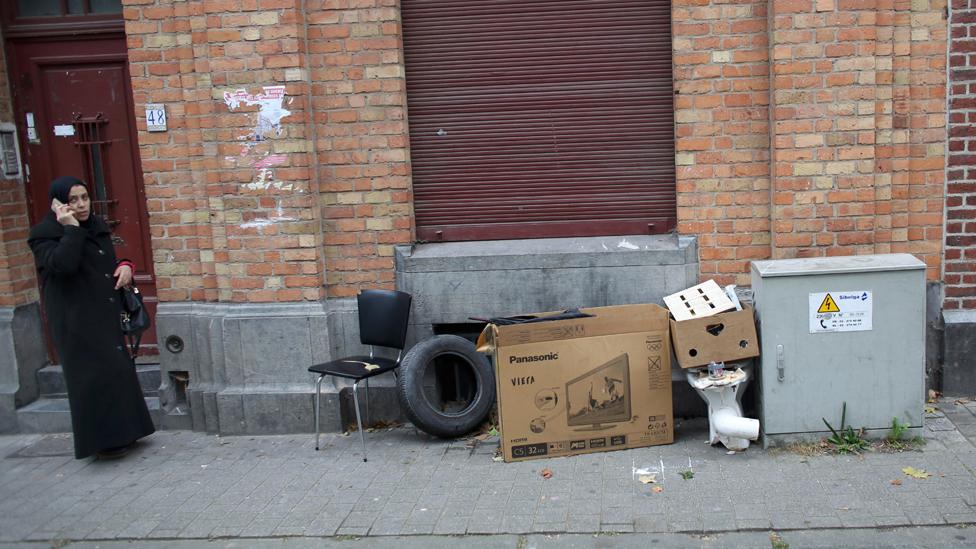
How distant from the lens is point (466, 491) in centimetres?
496

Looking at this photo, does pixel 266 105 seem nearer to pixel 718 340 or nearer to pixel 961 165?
pixel 718 340

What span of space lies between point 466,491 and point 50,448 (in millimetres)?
3262

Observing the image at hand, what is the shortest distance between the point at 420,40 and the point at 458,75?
1.20 ft

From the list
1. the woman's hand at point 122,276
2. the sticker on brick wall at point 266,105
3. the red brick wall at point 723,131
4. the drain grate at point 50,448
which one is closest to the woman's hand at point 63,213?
the woman's hand at point 122,276

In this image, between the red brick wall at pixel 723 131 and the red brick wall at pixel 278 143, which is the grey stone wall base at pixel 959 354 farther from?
the red brick wall at pixel 278 143

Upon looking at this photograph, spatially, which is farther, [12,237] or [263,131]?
[12,237]

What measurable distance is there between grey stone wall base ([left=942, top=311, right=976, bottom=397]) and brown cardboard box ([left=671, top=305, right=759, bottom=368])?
1.61 meters

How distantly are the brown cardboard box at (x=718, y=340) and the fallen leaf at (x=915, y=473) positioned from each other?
1.02 metres

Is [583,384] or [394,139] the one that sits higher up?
[394,139]

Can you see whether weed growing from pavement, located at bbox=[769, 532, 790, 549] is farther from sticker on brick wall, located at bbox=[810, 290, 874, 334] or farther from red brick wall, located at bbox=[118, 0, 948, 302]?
red brick wall, located at bbox=[118, 0, 948, 302]

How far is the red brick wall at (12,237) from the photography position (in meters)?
6.46

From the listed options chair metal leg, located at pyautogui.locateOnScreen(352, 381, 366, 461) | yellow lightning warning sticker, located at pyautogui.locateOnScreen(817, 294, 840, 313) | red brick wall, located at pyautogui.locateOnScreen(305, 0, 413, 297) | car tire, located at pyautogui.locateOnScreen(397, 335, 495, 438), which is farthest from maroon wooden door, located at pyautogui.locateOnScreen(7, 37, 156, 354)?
yellow lightning warning sticker, located at pyautogui.locateOnScreen(817, 294, 840, 313)

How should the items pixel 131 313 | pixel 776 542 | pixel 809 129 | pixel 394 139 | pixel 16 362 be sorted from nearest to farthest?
pixel 776 542 → pixel 809 129 → pixel 131 313 → pixel 394 139 → pixel 16 362

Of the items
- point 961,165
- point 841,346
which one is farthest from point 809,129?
point 841,346
